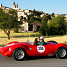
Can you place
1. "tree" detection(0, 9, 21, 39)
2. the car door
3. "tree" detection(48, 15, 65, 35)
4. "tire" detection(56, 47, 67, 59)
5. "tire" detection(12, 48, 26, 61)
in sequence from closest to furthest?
"tire" detection(12, 48, 26, 61), the car door, "tire" detection(56, 47, 67, 59), "tree" detection(0, 9, 21, 39), "tree" detection(48, 15, 65, 35)

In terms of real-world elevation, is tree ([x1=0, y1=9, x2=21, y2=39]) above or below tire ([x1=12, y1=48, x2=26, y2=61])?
above

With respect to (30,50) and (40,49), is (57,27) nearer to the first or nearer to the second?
(40,49)

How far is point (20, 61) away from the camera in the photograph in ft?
21.9

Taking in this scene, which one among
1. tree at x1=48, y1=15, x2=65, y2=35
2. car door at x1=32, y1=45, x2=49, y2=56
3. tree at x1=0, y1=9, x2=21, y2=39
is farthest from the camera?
tree at x1=48, y1=15, x2=65, y2=35

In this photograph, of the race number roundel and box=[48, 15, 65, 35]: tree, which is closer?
the race number roundel

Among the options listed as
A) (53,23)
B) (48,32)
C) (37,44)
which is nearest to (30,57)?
(37,44)

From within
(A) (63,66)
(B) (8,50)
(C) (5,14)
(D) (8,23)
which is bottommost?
(A) (63,66)

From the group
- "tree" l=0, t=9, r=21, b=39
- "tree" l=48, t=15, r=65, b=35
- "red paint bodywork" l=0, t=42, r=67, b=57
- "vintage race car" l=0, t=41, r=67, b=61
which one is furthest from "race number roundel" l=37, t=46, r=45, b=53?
"tree" l=48, t=15, r=65, b=35

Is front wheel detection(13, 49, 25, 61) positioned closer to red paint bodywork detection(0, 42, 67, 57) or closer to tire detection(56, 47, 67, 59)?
red paint bodywork detection(0, 42, 67, 57)

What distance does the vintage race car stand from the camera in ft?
22.1

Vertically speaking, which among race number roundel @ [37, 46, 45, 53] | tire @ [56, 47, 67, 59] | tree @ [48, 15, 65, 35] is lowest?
tire @ [56, 47, 67, 59]

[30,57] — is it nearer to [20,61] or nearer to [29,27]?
[20,61]

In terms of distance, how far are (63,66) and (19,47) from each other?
7.61 feet

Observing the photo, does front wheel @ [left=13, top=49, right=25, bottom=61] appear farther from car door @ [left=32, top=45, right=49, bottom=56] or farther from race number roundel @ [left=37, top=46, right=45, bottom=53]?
race number roundel @ [left=37, top=46, right=45, bottom=53]
